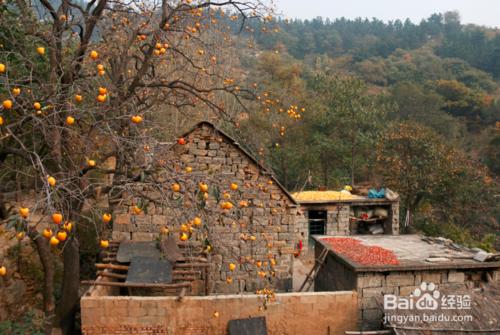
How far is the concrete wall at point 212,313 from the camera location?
691cm

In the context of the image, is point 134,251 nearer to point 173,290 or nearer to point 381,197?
point 173,290

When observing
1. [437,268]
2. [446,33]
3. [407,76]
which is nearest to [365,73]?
[407,76]

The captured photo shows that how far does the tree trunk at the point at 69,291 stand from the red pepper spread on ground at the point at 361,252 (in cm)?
534

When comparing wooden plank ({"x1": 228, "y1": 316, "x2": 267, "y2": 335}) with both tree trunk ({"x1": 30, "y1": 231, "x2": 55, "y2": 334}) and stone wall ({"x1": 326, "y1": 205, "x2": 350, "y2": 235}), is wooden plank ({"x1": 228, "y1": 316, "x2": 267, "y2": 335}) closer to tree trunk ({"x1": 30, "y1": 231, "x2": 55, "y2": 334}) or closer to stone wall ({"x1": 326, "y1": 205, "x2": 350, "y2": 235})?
tree trunk ({"x1": 30, "y1": 231, "x2": 55, "y2": 334})

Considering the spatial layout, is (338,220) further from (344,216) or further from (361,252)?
(361,252)

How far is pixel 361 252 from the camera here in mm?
8984

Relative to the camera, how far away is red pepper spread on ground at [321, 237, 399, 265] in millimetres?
8261

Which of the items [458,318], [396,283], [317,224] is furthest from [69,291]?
[317,224]

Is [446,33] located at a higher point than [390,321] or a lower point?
higher

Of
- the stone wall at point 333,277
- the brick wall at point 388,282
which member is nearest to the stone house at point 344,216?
the stone wall at point 333,277

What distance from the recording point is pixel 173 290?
8.71m

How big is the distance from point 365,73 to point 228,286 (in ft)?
164

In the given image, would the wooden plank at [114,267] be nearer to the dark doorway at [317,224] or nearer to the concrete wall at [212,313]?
the concrete wall at [212,313]

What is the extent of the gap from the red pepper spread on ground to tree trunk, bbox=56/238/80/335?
534 cm
